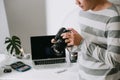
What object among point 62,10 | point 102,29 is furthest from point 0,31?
point 102,29

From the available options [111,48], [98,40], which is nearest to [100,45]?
[98,40]

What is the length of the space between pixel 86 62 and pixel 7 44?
920 mm

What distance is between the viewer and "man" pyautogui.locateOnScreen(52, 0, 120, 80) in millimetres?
1013

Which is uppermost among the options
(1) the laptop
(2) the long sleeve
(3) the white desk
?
(2) the long sleeve

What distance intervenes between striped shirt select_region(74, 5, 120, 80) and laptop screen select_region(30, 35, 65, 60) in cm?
49

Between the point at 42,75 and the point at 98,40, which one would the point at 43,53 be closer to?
the point at 42,75

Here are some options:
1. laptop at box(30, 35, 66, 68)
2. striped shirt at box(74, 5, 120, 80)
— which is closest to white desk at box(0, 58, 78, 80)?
laptop at box(30, 35, 66, 68)

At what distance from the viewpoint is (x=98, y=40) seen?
1132 mm

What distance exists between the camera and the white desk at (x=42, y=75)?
1.47 meters

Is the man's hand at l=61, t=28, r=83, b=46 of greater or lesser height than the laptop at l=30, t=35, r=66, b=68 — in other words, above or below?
above

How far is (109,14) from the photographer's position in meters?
1.04

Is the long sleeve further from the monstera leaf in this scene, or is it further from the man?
the monstera leaf

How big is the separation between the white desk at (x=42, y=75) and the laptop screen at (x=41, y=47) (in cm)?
15

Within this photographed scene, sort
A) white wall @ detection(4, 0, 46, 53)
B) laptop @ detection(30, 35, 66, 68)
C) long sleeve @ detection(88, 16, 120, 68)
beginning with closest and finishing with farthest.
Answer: long sleeve @ detection(88, 16, 120, 68)
laptop @ detection(30, 35, 66, 68)
white wall @ detection(4, 0, 46, 53)
